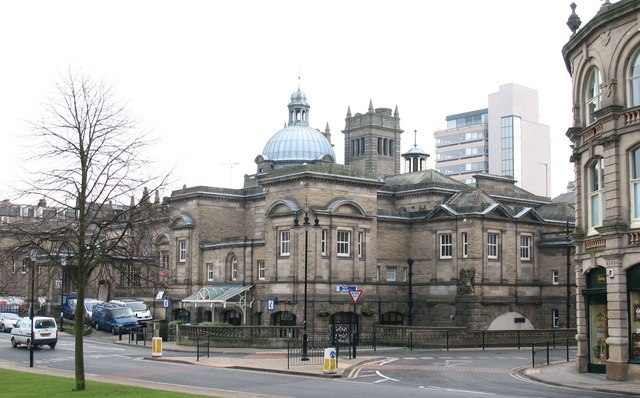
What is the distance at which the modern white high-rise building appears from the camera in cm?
15162

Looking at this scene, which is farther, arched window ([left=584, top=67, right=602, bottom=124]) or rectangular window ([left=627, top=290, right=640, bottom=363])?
arched window ([left=584, top=67, right=602, bottom=124])

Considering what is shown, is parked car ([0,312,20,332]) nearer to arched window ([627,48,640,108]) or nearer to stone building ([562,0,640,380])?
stone building ([562,0,640,380])

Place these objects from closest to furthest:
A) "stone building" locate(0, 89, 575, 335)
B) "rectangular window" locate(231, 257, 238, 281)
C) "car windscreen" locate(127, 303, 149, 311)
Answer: "stone building" locate(0, 89, 575, 335) → "rectangular window" locate(231, 257, 238, 281) → "car windscreen" locate(127, 303, 149, 311)

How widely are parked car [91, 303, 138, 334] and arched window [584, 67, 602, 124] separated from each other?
36252 millimetres

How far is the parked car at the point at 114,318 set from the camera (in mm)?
58438

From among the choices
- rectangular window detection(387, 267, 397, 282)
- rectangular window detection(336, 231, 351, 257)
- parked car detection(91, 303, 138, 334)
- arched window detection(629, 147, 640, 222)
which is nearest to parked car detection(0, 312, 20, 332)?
parked car detection(91, 303, 138, 334)

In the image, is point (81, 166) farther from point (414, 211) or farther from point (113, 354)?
point (414, 211)

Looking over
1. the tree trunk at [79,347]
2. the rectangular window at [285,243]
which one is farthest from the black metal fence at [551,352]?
the tree trunk at [79,347]

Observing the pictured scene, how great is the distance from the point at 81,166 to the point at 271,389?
29.9 feet

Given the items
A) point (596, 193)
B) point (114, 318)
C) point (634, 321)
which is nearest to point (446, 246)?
point (114, 318)

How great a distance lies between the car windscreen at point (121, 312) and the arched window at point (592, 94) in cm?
3769

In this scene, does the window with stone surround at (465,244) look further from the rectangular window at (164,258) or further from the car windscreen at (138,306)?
the car windscreen at (138,306)

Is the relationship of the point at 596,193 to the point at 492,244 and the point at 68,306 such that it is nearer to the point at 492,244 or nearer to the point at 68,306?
the point at 492,244

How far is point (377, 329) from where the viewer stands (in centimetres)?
4975
